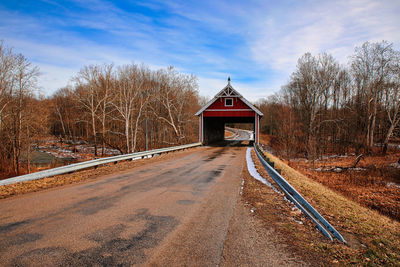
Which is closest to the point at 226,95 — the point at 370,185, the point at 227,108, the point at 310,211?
the point at 227,108

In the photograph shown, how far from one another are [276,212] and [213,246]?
7.60 feet

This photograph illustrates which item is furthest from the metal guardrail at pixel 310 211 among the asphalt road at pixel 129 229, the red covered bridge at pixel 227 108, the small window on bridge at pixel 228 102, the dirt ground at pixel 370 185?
the small window on bridge at pixel 228 102

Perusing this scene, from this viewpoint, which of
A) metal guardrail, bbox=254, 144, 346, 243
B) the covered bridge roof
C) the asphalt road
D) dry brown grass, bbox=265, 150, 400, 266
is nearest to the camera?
the asphalt road

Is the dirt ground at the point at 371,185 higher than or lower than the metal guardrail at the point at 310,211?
lower

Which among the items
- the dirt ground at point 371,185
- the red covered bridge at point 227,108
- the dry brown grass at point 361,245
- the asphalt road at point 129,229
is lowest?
the dirt ground at point 371,185

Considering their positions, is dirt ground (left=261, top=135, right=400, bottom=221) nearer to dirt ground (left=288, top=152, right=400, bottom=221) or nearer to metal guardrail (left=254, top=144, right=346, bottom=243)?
dirt ground (left=288, top=152, right=400, bottom=221)

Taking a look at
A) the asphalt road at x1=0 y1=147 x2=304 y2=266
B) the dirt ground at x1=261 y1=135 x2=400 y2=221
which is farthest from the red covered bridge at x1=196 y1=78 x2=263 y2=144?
the asphalt road at x1=0 y1=147 x2=304 y2=266

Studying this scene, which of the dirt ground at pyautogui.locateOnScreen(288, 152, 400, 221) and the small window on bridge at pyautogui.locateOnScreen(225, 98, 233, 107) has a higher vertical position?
the small window on bridge at pyautogui.locateOnScreen(225, 98, 233, 107)

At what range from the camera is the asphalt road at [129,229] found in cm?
324

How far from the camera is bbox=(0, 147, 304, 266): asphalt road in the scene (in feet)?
10.6

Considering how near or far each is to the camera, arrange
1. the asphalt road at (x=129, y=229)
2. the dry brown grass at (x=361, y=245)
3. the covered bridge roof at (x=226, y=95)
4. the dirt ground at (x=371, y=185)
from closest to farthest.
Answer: the asphalt road at (x=129, y=229) → the dry brown grass at (x=361, y=245) → the dirt ground at (x=371, y=185) → the covered bridge roof at (x=226, y=95)

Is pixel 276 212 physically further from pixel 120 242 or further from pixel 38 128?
pixel 38 128

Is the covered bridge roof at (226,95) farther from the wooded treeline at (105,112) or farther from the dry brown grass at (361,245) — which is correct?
the dry brown grass at (361,245)

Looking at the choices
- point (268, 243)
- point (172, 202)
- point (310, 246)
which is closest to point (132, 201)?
point (172, 202)
